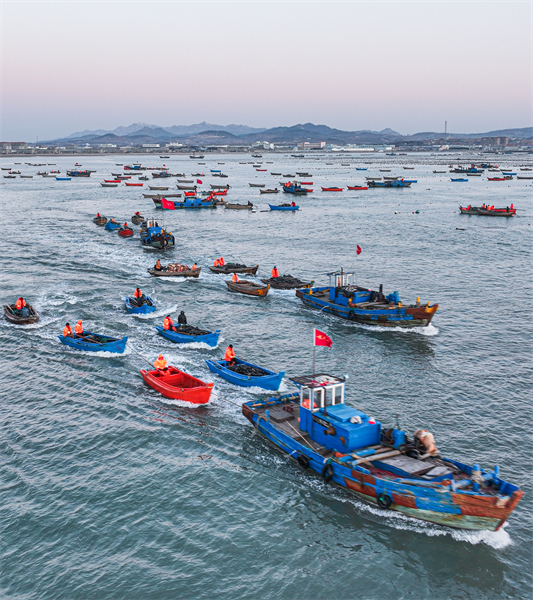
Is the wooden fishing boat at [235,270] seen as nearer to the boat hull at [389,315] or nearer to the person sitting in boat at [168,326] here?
the boat hull at [389,315]

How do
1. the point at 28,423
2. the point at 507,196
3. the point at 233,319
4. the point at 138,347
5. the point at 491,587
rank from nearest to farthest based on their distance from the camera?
the point at 491,587 < the point at 28,423 < the point at 138,347 < the point at 233,319 < the point at 507,196

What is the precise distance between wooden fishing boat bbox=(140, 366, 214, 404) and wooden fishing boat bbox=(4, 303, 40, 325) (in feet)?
50.2

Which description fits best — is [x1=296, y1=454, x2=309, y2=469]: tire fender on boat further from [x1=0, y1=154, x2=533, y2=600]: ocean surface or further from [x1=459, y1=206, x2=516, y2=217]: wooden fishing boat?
[x1=459, y1=206, x2=516, y2=217]: wooden fishing boat

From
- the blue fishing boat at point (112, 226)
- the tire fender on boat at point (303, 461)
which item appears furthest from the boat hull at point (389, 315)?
the blue fishing boat at point (112, 226)

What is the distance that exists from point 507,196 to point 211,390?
132m

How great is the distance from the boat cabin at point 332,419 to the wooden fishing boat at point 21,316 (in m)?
27.7

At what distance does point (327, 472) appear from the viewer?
22734 millimetres

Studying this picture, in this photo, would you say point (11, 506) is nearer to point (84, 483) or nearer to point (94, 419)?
point (84, 483)

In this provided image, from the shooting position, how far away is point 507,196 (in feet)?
455

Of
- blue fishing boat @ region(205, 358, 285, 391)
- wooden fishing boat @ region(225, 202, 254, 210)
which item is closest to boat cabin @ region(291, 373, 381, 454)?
blue fishing boat @ region(205, 358, 285, 391)

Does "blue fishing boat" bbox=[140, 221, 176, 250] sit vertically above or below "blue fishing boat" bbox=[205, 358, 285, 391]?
above

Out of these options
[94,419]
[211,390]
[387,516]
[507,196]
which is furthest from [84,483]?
[507,196]

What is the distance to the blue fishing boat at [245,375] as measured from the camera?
31750 mm

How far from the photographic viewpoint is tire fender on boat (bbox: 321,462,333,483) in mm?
22688
